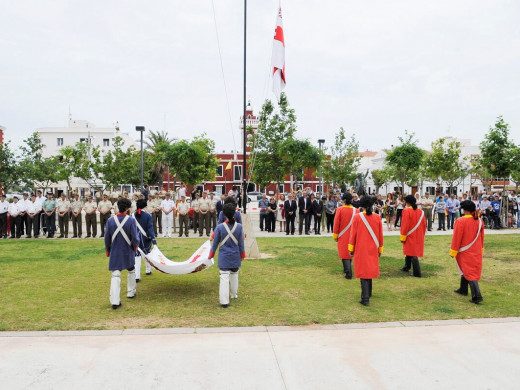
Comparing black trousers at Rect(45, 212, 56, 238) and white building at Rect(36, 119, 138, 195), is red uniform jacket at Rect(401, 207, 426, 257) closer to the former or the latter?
black trousers at Rect(45, 212, 56, 238)

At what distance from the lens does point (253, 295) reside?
8.30 metres

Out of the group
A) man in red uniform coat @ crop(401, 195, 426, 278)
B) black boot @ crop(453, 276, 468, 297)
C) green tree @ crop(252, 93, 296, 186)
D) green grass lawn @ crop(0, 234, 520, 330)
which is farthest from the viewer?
green tree @ crop(252, 93, 296, 186)

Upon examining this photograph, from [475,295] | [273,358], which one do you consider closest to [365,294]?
[475,295]

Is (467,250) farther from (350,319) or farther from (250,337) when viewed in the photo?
(250,337)

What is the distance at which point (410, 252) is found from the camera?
10164 mm

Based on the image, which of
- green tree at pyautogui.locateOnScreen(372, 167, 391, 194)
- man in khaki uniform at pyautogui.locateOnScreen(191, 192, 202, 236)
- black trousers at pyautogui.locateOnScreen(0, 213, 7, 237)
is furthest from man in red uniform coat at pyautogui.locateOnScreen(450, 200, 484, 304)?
green tree at pyautogui.locateOnScreen(372, 167, 391, 194)

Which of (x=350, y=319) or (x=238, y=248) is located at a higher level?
(x=238, y=248)

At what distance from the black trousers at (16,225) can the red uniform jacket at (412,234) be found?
15.5 metres

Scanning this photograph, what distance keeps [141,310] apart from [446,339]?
15.3 feet

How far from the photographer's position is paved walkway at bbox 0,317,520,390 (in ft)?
14.8

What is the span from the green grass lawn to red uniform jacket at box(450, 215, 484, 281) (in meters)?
0.55

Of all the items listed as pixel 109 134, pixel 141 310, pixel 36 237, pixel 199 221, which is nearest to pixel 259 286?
pixel 141 310

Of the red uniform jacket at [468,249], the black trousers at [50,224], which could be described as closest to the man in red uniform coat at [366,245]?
the red uniform jacket at [468,249]

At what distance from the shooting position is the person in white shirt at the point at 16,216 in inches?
718
